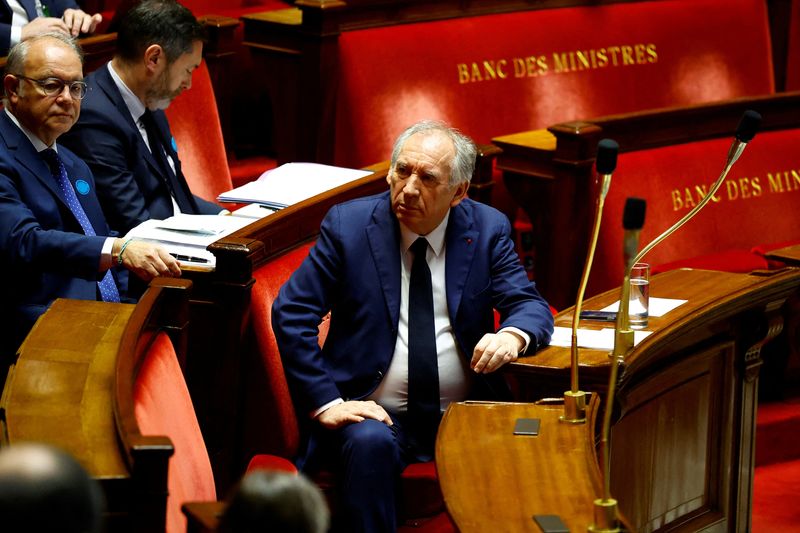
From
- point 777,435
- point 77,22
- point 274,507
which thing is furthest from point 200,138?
point 274,507

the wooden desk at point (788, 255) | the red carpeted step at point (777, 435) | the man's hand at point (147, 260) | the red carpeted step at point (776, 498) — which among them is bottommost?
the red carpeted step at point (776, 498)

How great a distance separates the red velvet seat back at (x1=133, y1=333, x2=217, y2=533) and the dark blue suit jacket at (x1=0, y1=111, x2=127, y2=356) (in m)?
0.29

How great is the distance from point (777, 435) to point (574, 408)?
0.97m

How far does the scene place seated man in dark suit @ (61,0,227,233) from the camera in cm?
175

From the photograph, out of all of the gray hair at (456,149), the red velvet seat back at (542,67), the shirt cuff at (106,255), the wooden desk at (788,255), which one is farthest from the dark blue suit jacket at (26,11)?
the wooden desk at (788,255)

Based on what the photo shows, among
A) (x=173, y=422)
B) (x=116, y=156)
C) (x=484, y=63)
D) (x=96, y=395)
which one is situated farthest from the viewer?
(x=484, y=63)

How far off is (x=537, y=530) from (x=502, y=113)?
1.71 m

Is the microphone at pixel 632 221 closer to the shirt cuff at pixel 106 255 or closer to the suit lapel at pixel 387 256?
the suit lapel at pixel 387 256

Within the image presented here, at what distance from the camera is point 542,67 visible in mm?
2682

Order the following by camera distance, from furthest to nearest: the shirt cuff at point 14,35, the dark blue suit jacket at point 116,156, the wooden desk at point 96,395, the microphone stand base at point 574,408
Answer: the shirt cuff at point 14,35 → the dark blue suit jacket at point 116,156 → the microphone stand base at point 574,408 → the wooden desk at point 96,395

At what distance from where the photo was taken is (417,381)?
1508 millimetres

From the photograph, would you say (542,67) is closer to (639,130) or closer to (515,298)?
(639,130)

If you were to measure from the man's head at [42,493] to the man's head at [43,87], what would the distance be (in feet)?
3.58

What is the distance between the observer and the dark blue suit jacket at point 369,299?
4.89 feet
